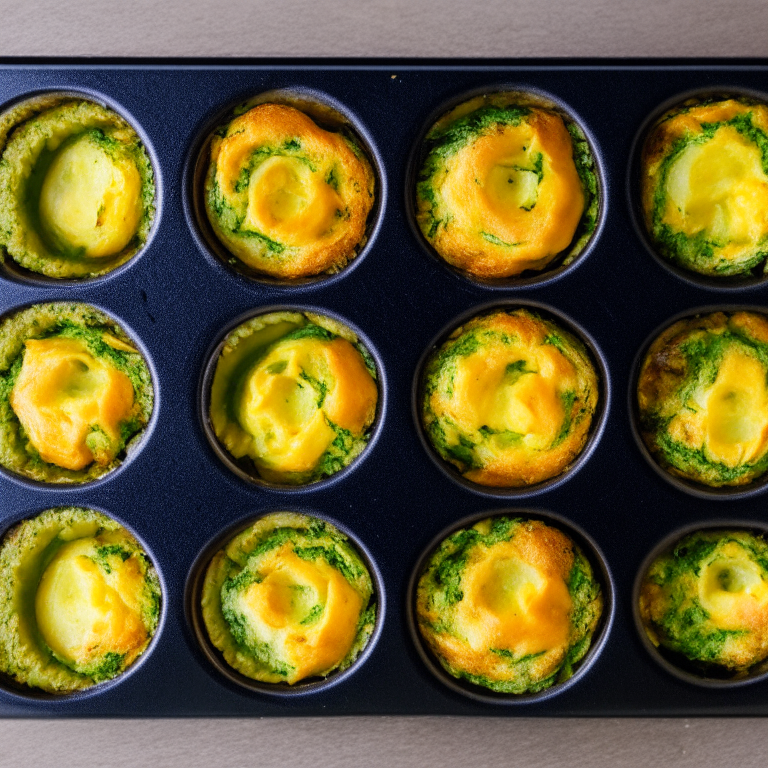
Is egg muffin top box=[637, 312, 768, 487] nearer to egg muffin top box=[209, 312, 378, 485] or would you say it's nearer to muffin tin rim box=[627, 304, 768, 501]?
muffin tin rim box=[627, 304, 768, 501]

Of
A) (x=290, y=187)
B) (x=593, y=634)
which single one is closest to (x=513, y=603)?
(x=593, y=634)

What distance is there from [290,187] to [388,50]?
0.69 m

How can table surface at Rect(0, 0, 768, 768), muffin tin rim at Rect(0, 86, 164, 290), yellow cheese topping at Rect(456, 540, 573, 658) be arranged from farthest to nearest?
table surface at Rect(0, 0, 768, 768) < muffin tin rim at Rect(0, 86, 164, 290) < yellow cheese topping at Rect(456, 540, 573, 658)

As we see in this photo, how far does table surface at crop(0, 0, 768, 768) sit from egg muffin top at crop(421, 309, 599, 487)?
807mm

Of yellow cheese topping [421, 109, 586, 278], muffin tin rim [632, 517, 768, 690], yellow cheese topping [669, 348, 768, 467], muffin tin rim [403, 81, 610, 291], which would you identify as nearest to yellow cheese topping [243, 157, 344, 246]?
muffin tin rim [403, 81, 610, 291]

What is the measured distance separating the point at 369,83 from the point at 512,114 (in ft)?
1.26

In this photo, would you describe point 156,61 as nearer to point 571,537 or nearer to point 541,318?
point 541,318

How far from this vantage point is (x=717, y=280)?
2.12 meters

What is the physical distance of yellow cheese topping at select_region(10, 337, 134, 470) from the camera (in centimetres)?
208

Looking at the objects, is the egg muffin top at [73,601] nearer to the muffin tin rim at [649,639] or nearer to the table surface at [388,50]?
the table surface at [388,50]

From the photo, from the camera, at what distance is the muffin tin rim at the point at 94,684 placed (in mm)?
2088

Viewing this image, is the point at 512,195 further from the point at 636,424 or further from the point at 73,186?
the point at 73,186

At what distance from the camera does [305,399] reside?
2.09 m

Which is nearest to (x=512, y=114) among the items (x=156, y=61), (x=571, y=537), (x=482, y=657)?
(x=156, y=61)
